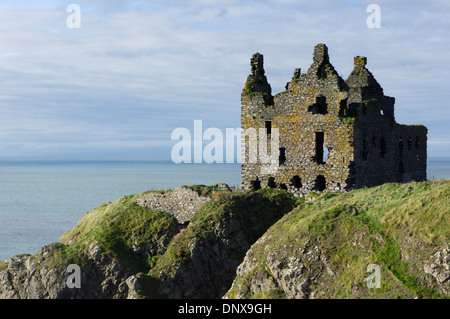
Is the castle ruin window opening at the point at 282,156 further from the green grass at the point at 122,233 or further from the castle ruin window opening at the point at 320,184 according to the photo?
the green grass at the point at 122,233

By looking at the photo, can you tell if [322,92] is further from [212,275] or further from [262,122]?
[212,275]

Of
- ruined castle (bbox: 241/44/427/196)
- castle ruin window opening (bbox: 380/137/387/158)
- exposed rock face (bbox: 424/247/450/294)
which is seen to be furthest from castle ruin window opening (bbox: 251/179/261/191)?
exposed rock face (bbox: 424/247/450/294)

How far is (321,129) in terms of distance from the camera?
41.8m

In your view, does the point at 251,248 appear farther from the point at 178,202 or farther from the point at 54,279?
the point at 54,279

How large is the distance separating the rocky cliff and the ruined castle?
335cm

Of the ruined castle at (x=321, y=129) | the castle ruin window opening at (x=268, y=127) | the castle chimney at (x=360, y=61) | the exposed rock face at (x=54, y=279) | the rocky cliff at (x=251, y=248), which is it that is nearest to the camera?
the rocky cliff at (x=251, y=248)

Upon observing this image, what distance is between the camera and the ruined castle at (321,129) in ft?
134

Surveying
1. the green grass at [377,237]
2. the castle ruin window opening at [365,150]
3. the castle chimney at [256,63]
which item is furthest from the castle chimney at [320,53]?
the green grass at [377,237]

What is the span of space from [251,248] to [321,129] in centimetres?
1432

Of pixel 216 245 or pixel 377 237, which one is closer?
pixel 377 237

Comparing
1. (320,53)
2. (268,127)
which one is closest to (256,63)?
(268,127)

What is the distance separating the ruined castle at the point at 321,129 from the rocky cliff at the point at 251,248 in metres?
3.35

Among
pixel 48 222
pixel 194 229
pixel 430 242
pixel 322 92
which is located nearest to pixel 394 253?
pixel 430 242
